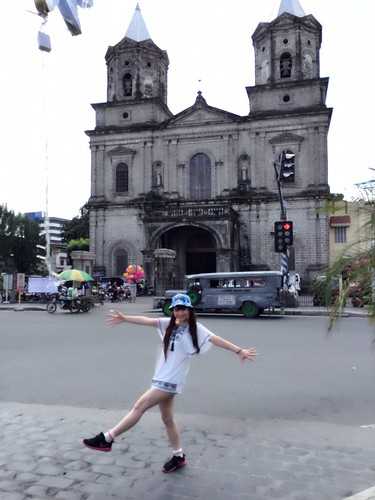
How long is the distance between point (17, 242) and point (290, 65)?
3215 centimetres

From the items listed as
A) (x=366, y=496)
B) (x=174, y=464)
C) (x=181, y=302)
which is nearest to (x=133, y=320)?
(x=181, y=302)

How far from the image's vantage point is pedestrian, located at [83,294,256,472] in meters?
4.28

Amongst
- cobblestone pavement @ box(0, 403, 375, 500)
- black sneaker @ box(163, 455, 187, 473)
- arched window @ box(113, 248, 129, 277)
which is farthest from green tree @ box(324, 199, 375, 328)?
arched window @ box(113, 248, 129, 277)

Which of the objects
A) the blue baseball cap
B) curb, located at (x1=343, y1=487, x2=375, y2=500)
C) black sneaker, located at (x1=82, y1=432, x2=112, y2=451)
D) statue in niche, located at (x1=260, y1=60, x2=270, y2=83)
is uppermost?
statue in niche, located at (x1=260, y1=60, x2=270, y2=83)

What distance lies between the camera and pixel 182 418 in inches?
230

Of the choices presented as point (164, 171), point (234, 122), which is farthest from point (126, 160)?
point (234, 122)

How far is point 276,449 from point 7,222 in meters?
50.5

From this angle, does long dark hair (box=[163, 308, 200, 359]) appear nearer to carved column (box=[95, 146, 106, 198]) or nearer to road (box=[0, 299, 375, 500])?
road (box=[0, 299, 375, 500])

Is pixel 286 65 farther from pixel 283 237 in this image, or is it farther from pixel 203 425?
pixel 203 425

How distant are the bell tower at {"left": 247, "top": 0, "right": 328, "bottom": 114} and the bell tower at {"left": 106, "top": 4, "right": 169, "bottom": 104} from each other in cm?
877

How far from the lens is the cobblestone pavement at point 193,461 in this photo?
12.7ft

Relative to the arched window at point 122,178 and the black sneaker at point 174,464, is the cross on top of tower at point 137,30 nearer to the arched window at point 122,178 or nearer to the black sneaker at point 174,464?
the arched window at point 122,178

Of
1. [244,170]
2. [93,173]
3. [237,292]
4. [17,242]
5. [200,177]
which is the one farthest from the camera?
[17,242]

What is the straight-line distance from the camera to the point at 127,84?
138ft
